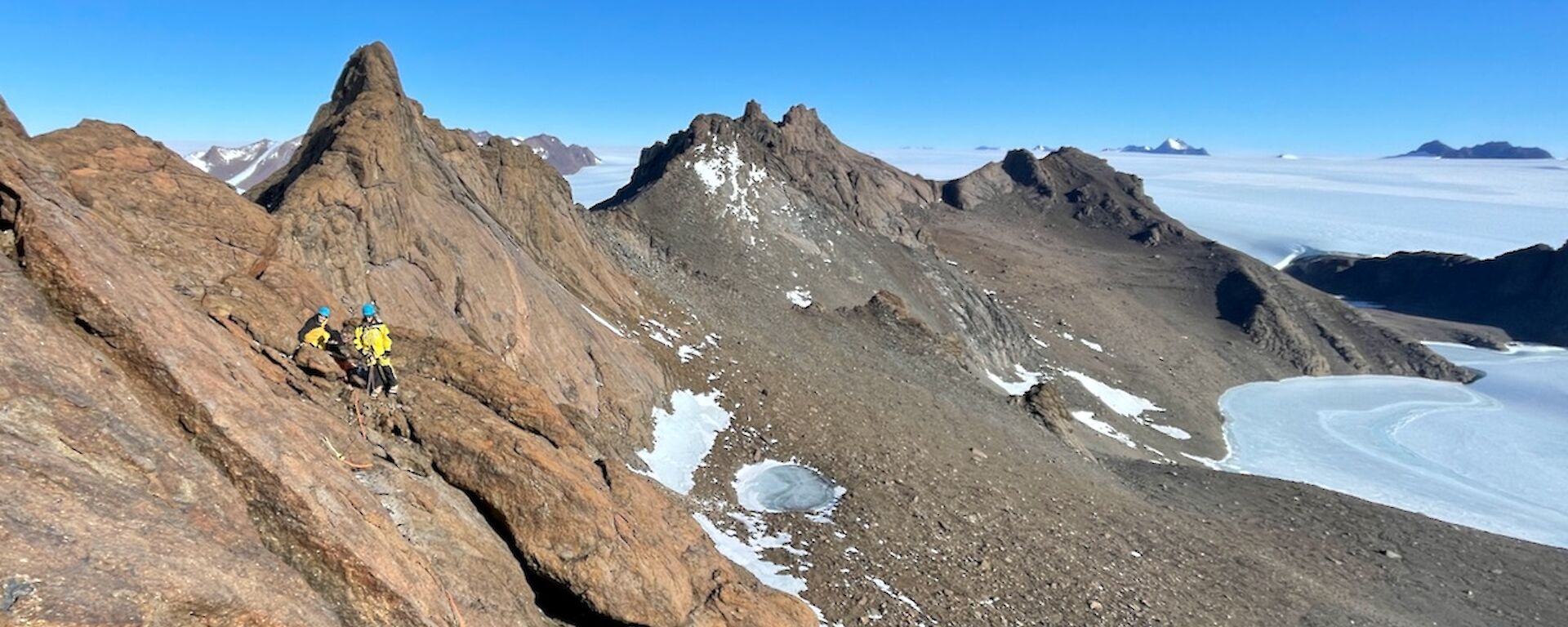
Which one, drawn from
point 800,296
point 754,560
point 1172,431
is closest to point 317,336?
point 754,560

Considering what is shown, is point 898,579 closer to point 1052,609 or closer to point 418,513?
point 1052,609

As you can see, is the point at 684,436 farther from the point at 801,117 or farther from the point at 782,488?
the point at 801,117

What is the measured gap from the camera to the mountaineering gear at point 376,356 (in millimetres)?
11836

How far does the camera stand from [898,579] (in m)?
20.2

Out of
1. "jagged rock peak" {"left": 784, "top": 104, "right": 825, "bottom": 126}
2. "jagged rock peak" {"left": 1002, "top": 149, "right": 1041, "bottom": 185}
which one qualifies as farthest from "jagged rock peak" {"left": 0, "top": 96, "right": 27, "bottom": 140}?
"jagged rock peak" {"left": 1002, "top": 149, "right": 1041, "bottom": 185}

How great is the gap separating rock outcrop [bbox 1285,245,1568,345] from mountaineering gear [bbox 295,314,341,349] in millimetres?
160730

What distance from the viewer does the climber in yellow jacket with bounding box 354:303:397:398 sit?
11836 millimetres

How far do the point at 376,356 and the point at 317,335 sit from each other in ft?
4.67

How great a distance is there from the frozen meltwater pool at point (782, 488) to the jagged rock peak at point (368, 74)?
18.2m

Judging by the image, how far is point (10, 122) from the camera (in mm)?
12789

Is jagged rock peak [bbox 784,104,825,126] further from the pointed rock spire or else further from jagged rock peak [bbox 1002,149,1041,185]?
jagged rock peak [bbox 1002,149,1041,185]

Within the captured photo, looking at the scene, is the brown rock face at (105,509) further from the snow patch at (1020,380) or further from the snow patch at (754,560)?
the snow patch at (1020,380)

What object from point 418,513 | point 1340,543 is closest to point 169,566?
point 418,513

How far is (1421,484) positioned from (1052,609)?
51.9m
